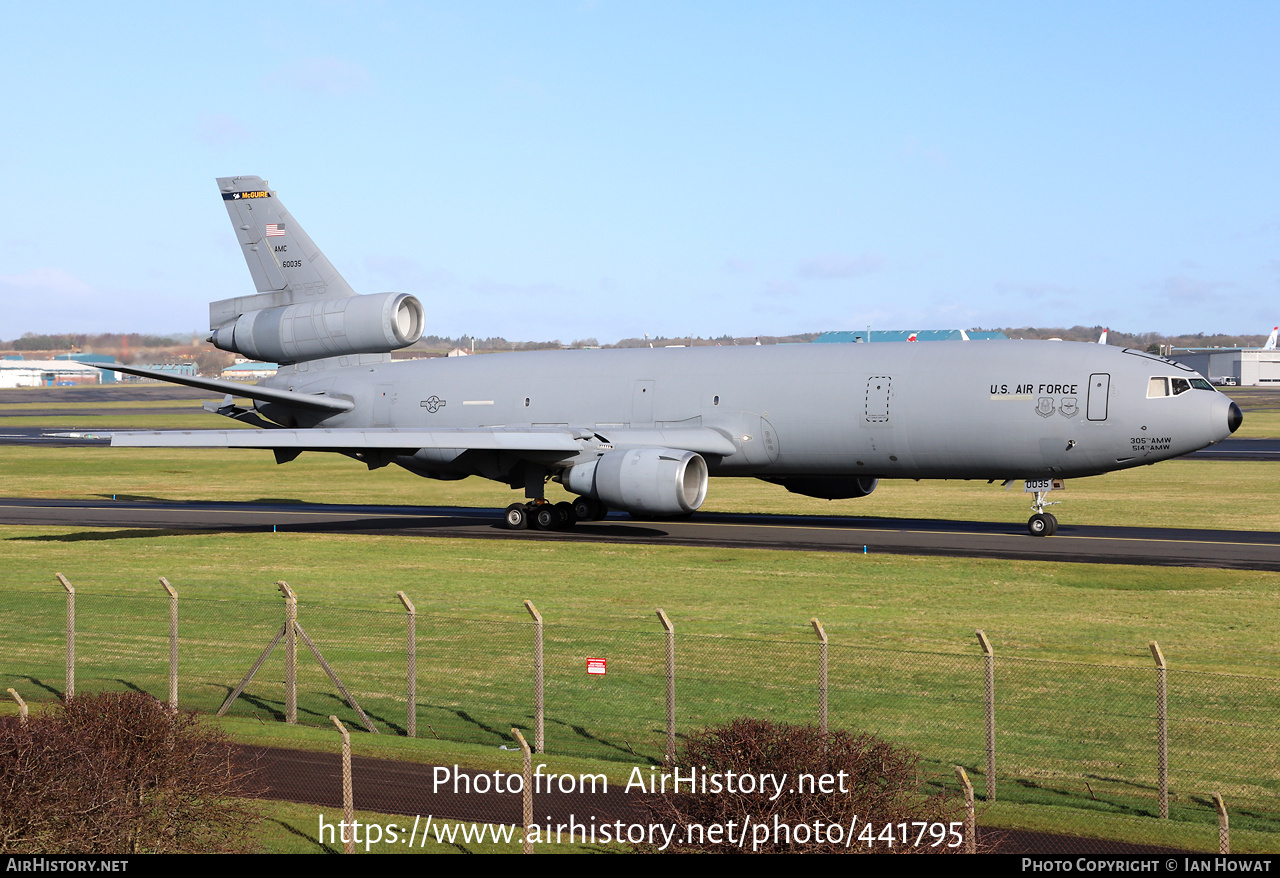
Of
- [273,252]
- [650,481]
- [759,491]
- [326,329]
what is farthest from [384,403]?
[759,491]

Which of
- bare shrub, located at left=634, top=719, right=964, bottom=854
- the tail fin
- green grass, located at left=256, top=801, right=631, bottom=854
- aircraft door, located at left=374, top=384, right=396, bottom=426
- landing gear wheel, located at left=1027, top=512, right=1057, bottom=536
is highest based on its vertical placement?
the tail fin

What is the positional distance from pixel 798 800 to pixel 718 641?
900 centimetres

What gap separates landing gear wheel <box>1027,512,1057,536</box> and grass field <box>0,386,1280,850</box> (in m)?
5.71

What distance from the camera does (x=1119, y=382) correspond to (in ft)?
110

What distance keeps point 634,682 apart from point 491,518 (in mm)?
25093

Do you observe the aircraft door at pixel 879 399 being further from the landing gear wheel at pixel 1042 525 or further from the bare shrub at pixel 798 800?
the bare shrub at pixel 798 800

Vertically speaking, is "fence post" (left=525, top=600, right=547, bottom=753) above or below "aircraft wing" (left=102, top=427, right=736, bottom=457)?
below

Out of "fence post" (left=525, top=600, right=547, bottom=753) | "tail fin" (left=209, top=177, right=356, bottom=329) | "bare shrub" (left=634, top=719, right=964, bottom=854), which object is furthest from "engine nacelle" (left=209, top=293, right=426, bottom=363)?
"bare shrub" (left=634, top=719, right=964, bottom=854)

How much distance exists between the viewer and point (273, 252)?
146 ft

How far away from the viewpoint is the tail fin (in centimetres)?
4428

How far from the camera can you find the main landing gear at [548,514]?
39.4 meters

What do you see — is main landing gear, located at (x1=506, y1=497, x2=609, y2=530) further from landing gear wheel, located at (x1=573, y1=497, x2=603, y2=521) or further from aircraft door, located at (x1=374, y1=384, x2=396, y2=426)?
aircraft door, located at (x1=374, y1=384, x2=396, y2=426)

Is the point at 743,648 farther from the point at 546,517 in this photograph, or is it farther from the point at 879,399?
the point at 546,517

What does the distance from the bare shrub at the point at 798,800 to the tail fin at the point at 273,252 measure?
36.4 metres
